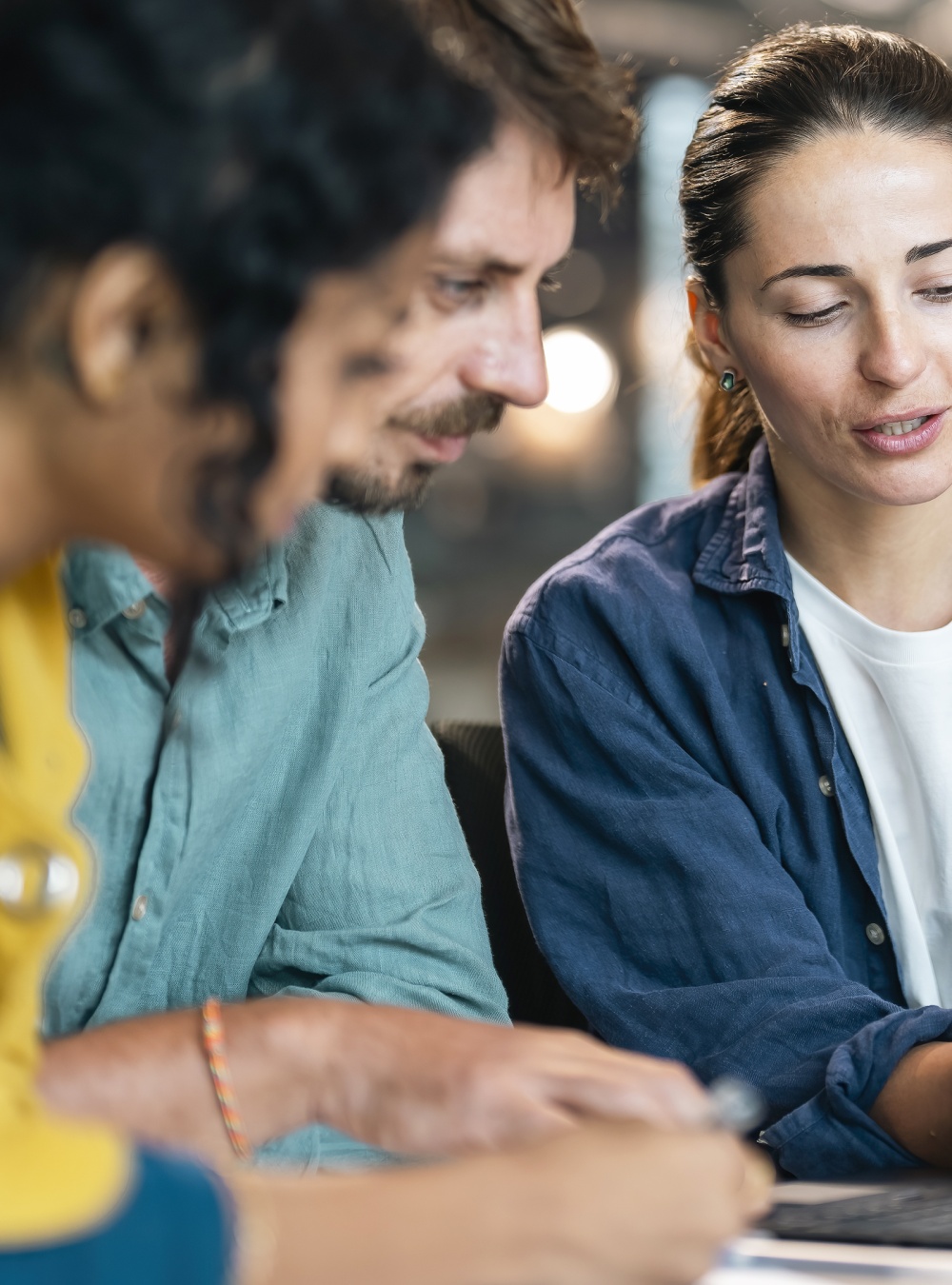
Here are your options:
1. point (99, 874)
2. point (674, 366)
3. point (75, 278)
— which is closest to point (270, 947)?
point (99, 874)

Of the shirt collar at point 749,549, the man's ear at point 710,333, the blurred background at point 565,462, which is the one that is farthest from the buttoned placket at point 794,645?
the blurred background at point 565,462

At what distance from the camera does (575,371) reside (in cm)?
801

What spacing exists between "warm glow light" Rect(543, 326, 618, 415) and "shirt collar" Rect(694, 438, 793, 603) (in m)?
6.27

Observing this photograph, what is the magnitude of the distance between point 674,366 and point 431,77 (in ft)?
4.14

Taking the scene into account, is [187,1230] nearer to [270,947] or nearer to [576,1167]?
[576,1167]

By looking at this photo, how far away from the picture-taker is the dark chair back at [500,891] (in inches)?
62.6

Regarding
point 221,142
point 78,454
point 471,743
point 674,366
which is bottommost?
point 471,743

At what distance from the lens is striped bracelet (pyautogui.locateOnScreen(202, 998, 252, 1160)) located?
915 mm

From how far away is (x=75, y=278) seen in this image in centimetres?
67

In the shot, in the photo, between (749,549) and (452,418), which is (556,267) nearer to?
(452,418)

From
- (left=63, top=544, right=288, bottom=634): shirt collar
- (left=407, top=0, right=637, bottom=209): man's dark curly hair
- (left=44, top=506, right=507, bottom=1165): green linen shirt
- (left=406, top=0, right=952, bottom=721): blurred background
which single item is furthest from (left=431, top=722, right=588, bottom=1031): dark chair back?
(left=406, top=0, right=952, bottom=721): blurred background

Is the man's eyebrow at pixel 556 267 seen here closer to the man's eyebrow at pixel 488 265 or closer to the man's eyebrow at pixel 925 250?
the man's eyebrow at pixel 488 265

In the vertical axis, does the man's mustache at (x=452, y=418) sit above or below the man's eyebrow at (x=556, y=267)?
below

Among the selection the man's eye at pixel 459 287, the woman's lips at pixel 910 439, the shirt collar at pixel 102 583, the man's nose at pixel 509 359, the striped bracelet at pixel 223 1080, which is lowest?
the striped bracelet at pixel 223 1080
